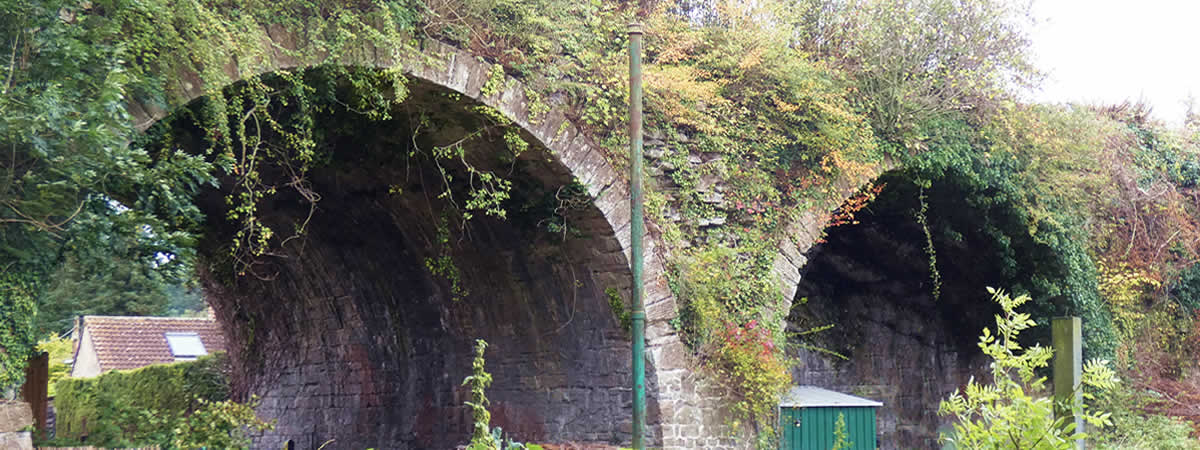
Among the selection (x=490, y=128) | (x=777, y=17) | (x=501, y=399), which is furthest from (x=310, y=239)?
(x=777, y=17)

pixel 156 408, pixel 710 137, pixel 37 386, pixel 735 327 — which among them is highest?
pixel 710 137

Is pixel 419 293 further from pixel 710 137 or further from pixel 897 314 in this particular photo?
pixel 897 314

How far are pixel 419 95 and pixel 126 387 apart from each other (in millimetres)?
12650

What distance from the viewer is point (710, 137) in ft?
35.3

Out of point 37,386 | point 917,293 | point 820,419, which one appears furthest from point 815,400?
point 37,386

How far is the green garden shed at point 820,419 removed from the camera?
11305 mm

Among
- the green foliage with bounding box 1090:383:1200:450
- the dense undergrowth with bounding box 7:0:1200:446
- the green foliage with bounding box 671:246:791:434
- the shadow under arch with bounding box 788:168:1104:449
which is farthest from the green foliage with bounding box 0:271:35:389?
the green foliage with bounding box 1090:383:1200:450

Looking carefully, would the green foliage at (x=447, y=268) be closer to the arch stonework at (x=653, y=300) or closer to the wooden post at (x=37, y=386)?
the arch stonework at (x=653, y=300)

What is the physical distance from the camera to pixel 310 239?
1312 centimetres

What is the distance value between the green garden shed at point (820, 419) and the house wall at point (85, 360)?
2030 cm

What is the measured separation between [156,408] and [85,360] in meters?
11.8

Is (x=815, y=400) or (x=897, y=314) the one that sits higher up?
(x=897, y=314)

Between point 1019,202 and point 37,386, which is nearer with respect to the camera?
point 37,386

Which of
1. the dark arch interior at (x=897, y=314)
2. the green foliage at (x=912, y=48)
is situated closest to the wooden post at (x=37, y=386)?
the green foliage at (x=912, y=48)
